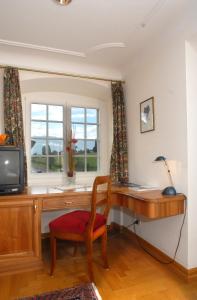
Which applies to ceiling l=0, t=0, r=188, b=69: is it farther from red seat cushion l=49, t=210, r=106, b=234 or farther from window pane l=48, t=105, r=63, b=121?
red seat cushion l=49, t=210, r=106, b=234

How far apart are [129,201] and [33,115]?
6.38ft

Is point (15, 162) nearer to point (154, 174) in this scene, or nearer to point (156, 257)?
point (154, 174)

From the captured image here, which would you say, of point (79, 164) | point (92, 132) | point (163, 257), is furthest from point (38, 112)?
point (163, 257)

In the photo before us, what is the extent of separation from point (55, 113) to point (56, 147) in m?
0.54

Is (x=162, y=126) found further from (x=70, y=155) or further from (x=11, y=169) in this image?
(x=11, y=169)

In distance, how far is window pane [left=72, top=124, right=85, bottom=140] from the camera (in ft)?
11.4

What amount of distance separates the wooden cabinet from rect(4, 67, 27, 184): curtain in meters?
0.58

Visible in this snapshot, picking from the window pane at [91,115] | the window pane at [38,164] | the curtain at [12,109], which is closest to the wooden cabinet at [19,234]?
the curtain at [12,109]

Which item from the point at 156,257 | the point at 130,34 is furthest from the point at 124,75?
the point at 156,257

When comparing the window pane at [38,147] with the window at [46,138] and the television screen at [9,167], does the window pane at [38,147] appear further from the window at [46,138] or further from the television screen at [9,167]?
the television screen at [9,167]

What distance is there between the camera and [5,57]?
2711mm

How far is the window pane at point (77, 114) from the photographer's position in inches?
136

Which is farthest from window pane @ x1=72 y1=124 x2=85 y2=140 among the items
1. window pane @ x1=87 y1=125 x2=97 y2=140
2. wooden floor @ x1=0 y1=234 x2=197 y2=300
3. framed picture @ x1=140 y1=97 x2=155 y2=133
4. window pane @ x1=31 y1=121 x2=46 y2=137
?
wooden floor @ x1=0 y1=234 x2=197 y2=300

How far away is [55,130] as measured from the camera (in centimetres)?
338
